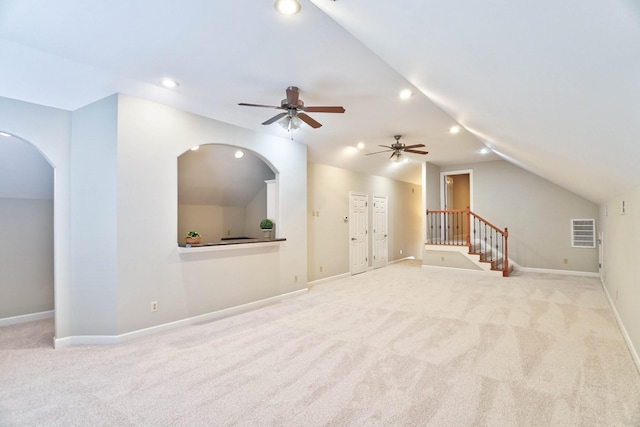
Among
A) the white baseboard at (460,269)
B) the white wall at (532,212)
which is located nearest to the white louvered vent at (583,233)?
the white wall at (532,212)

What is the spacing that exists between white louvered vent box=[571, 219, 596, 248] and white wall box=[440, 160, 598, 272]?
9 centimetres

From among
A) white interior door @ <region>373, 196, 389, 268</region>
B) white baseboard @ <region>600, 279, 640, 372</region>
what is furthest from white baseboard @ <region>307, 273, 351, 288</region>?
white baseboard @ <region>600, 279, 640, 372</region>

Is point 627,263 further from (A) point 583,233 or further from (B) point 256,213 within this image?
(B) point 256,213

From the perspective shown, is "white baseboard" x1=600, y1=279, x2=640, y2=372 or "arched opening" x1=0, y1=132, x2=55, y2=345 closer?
"white baseboard" x1=600, y1=279, x2=640, y2=372

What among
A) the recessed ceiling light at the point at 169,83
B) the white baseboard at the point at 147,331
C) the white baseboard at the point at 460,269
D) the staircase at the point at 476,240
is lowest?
the white baseboard at the point at 147,331

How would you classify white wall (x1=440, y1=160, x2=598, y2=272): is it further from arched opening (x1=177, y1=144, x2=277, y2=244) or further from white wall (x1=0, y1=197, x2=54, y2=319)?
white wall (x1=0, y1=197, x2=54, y2=319)

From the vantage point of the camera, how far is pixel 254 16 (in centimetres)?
226

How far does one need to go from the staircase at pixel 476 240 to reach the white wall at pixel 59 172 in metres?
Result: 7.46

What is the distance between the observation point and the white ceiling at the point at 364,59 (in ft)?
3.90

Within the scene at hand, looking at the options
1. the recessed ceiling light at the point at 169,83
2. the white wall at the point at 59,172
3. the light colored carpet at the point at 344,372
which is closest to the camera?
the light colored carpet at the point at 344,372

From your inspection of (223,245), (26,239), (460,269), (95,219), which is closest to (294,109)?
(223,245)

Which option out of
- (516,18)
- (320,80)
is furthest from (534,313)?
(516,18)

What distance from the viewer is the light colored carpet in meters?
2.26

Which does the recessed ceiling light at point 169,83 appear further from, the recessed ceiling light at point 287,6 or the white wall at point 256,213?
the white wall at point 256,213
